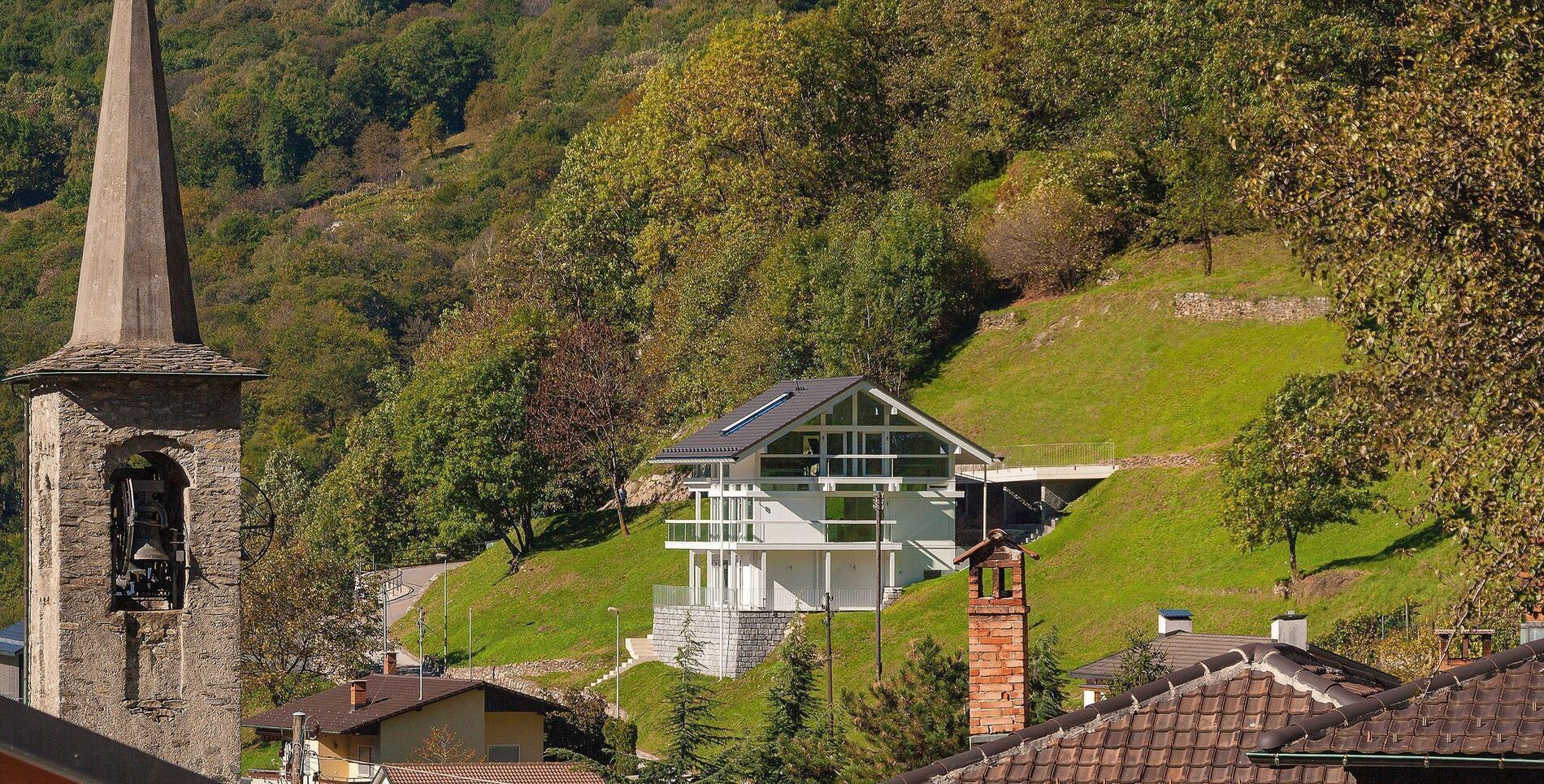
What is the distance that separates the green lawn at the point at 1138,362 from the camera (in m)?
58.0

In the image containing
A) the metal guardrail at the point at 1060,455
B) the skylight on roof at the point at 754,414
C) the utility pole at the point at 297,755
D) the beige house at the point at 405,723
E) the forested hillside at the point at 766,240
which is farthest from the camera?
the forested hillside at the point at 766,240

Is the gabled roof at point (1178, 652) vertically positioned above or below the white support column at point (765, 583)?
above

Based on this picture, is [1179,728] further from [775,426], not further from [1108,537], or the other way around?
[775,426]

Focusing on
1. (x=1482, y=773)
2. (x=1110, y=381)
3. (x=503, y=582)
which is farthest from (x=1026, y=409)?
(x=1482, y=773)

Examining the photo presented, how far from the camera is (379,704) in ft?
137

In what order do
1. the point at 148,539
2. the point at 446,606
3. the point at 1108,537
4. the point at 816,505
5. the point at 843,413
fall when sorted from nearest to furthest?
the point at 148,539 → the point at 1108,537 → the point at 816,505 → the point at 843,413 → the point at 446,606

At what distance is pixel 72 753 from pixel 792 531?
5066 centimetres

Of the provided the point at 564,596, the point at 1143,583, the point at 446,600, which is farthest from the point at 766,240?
the point at 1143,583

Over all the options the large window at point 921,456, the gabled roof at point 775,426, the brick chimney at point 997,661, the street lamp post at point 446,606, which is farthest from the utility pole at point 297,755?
the large window at point 921,456

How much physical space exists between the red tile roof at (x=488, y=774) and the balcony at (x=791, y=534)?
23255 mm

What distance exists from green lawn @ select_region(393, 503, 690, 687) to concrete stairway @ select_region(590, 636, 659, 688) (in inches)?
25.6

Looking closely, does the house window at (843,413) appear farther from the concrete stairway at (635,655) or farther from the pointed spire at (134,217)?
the pointed spire at (134,217)

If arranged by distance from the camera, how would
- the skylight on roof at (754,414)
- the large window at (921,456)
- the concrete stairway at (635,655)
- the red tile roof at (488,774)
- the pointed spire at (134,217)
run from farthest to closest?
1. the skylight on roof at (754,414)
2. the large window at (921,456)
3. the concrete stairway at (635,655)
4. the red tile roof at (488,774)
5. the pointed spire at (134,217)

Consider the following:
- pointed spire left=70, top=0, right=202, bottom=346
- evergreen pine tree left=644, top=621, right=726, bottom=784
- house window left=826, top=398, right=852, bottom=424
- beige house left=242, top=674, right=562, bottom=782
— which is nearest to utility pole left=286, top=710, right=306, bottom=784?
beige house left=242, top=674, right=562, bottom=782
